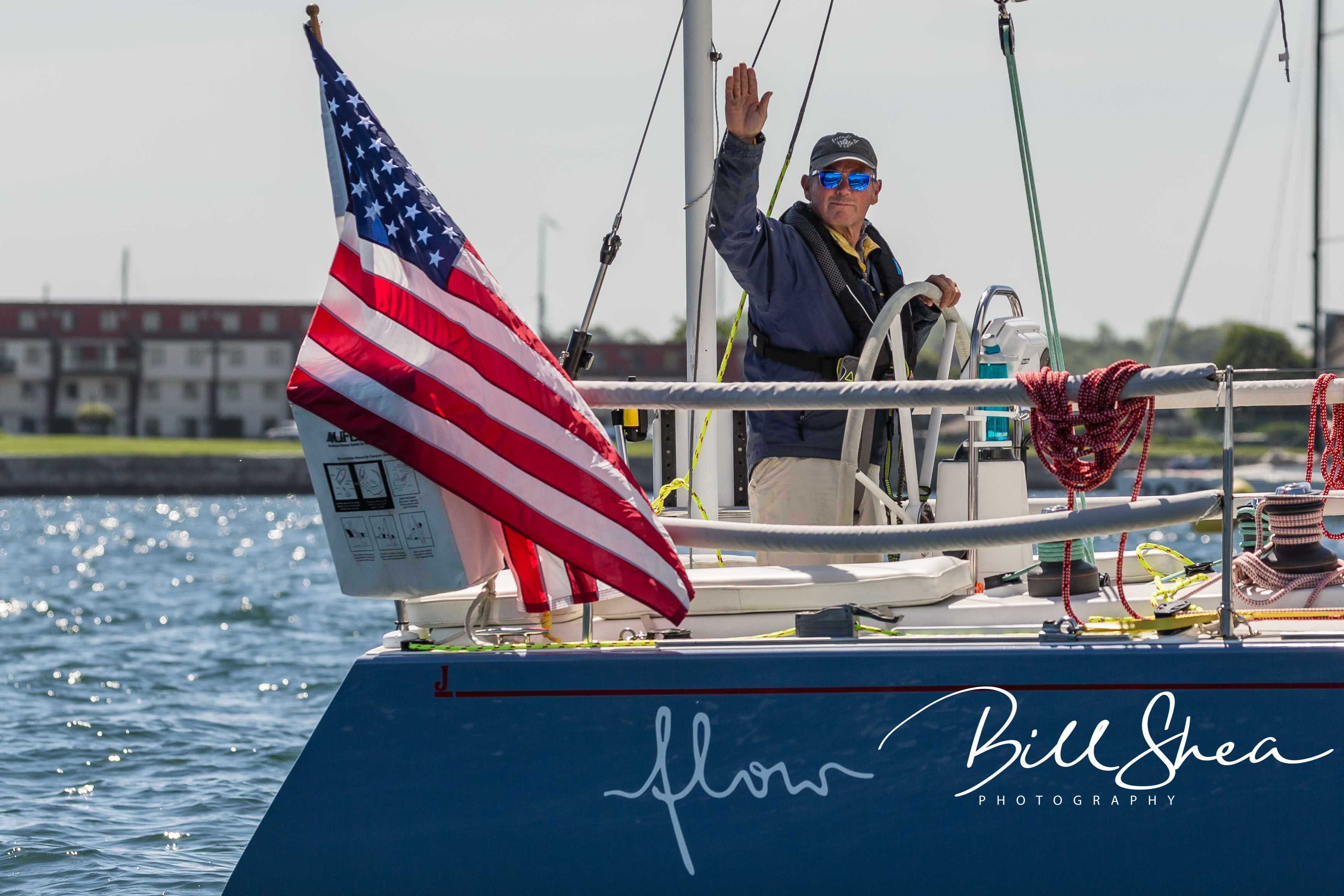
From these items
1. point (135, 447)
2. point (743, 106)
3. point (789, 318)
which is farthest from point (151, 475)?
point (743, 106)

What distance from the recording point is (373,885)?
10.3 ft

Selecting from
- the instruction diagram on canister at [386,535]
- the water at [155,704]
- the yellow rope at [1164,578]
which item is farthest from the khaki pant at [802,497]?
the water at [155,704]

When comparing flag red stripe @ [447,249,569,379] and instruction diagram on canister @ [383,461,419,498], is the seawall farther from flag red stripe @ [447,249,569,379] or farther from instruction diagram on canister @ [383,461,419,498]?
instruction diagram on canister @ [383,461,419,498]

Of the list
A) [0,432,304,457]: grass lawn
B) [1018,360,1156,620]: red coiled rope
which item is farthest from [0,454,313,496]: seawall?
[1018,360,1156,620]: red coiled rope

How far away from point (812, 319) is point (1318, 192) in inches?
1036

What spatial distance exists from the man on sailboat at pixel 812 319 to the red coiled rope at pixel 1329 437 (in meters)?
1.05

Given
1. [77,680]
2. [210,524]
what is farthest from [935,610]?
[210,524]

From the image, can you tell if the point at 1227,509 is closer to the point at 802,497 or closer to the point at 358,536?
the point at 802,497

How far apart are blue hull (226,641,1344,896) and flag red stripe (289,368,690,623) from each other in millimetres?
170

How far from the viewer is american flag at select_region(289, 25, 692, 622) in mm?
3166

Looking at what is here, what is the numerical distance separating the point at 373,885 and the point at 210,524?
31.9 metres

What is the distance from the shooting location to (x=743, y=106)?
3826 mm

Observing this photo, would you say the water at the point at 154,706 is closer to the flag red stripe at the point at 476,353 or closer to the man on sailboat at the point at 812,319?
the man on sailboat at the point at 812,319

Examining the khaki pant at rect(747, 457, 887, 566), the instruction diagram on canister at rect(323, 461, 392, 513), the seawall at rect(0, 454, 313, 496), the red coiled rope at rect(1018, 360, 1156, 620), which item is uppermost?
the red coiled rope at rect(1018, 360, 1156, 620)
